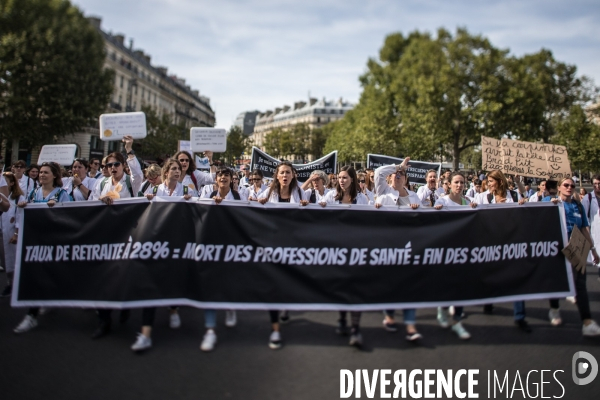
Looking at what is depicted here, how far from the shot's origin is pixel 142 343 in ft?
15.0

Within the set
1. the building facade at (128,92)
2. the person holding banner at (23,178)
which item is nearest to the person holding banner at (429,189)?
the person holding banner at (23,178)

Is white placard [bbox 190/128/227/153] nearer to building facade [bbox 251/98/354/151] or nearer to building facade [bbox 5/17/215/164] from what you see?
building facade [bbox 5/17/215/164]

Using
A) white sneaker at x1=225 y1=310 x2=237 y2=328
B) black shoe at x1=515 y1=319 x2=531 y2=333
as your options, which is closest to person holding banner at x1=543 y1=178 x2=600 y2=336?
black shoe at x1=515 y1=319 x2=531 y2=333

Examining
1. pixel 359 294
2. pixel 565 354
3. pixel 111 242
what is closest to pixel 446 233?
pixel 359 294

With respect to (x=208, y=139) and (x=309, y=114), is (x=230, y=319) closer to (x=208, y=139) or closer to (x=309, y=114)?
(x=208, y=139)

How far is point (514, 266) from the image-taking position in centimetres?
533

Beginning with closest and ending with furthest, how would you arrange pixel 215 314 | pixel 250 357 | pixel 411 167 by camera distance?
pixel 250 357 → pixel 215 314 → pixel 411 167

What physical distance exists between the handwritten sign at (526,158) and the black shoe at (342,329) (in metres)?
4.03

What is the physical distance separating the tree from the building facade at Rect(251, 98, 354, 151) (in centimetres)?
8250

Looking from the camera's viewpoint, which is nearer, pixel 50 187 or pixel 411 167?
pixel 50 187

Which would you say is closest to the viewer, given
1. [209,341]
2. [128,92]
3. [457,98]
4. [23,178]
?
[209,341]

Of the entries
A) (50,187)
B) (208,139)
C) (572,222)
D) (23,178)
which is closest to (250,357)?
(50,187)

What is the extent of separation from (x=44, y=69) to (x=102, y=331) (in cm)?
3254

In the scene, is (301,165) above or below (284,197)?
above
